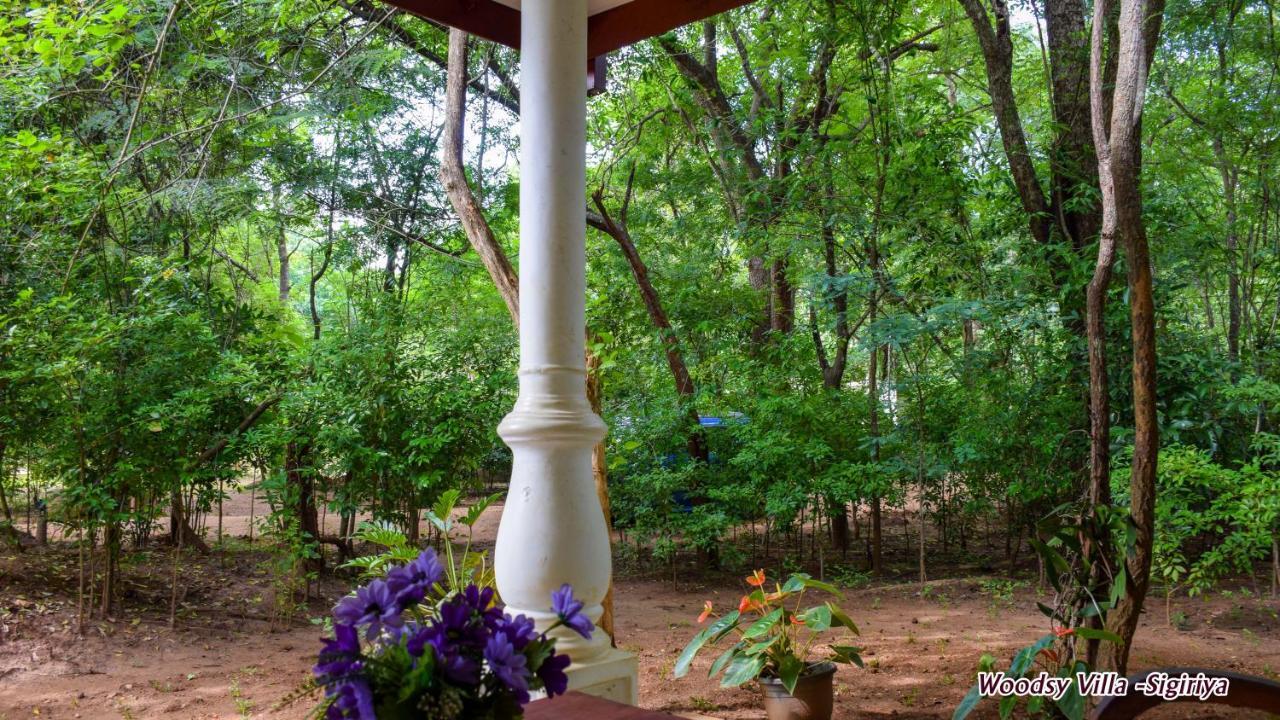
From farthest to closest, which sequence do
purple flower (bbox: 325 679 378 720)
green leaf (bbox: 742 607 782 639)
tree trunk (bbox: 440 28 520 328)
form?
tree trunk (bbox: 440 28 520 328)
green leaf (bbox: 742 607 782 639)
purple flower (bbox: 325 679 378 720)

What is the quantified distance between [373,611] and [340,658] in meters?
0.05

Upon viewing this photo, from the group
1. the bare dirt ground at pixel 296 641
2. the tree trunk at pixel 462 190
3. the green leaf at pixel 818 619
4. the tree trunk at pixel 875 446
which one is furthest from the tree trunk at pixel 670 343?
the green leaf at pixel 818 619

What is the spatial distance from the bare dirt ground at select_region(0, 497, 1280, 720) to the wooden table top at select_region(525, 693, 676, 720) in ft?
7.68

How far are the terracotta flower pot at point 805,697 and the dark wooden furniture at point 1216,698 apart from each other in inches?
79.1

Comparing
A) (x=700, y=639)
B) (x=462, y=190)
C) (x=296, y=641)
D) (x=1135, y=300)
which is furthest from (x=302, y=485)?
(x=1135, y=300)

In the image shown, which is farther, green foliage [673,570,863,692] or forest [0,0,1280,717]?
forest [0,0,1280,717]

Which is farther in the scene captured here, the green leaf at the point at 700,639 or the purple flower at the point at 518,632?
the green leaf at the point at 700,639

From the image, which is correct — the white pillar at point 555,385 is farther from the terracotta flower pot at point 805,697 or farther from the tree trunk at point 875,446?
the tree trunk at point 875,446

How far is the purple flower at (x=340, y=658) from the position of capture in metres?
0.85

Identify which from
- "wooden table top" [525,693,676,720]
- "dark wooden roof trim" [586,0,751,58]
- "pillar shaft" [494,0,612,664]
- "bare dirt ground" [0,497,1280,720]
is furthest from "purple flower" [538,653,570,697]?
"bare dirt ground" [0,497,1280,720]

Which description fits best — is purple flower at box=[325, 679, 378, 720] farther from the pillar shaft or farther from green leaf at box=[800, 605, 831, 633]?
green leaf at box=[800, 605, 831, 633]

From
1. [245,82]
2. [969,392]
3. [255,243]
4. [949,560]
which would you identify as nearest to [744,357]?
[969,392]

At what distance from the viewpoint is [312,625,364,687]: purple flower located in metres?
0.85

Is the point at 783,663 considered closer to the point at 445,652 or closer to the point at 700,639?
the point at 700,639
